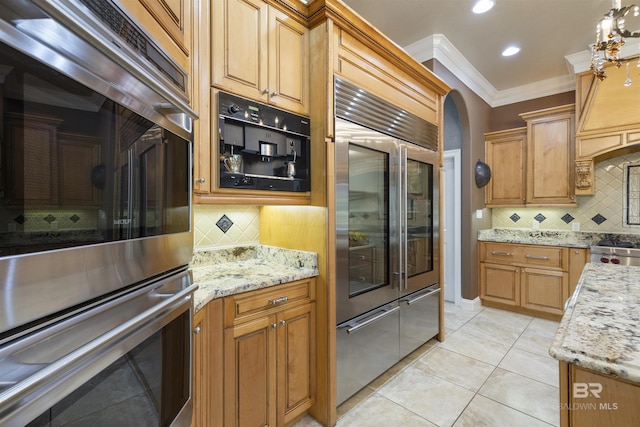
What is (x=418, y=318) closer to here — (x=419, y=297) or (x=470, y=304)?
(x=419, y=297)

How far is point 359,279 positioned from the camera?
205 cm

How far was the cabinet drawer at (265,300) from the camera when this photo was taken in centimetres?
146

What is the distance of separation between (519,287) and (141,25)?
436 cm

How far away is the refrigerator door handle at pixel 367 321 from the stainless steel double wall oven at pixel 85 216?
1.15m

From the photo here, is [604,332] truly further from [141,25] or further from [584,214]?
[584,214]

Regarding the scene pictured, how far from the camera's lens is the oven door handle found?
495mm

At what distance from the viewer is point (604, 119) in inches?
126

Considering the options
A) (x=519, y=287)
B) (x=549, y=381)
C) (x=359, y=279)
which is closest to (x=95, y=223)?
(x=359, y=279)

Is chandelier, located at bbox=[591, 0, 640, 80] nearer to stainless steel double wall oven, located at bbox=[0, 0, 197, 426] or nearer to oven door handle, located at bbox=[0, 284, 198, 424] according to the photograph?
stainless steel double wall oven, located at bbox=[0, 0, 197, 426]

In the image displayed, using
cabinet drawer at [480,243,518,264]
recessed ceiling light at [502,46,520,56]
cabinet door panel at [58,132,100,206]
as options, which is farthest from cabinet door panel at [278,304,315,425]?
recessed ceiling light at [502,46,520,56]

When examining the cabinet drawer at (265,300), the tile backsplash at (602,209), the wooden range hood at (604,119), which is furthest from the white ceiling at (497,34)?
the cabinet drawer at (265,300)

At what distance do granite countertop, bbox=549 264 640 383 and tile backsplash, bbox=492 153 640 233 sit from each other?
2.86 meters

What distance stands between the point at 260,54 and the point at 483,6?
2.11 metres

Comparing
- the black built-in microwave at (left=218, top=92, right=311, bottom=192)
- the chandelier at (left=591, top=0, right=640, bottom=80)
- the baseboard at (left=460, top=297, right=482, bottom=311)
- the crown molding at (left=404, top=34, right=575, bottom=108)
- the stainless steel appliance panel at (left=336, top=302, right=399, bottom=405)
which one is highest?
the crown molding at (left=404, top=34, right=575, bottom=108)
